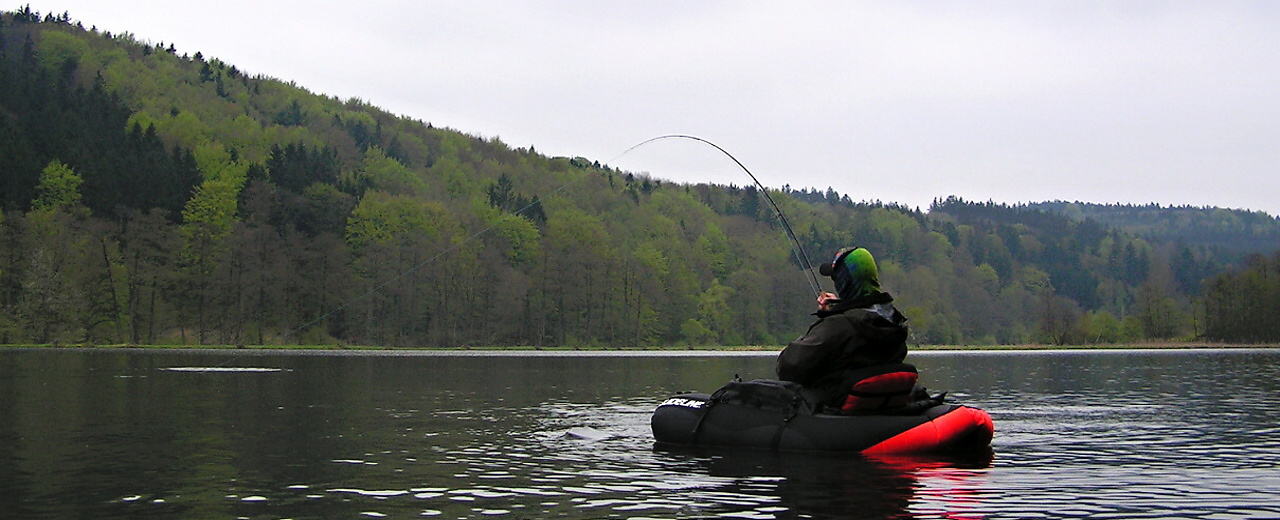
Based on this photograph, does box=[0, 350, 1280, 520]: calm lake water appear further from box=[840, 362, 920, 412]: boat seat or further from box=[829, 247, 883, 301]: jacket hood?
box=[829, 247, 883, 301]: jacket hood

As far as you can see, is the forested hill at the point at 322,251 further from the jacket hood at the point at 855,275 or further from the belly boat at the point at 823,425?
the jacket hood at the point at 855,275

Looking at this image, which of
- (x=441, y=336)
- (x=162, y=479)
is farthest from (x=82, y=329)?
(x=162, y=479)

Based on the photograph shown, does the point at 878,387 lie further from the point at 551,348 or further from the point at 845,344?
the point at 551,348

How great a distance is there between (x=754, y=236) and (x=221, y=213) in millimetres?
85097

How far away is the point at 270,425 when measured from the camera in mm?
22547

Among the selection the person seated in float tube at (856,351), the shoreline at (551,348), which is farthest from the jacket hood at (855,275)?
the shoreline at (551,348)

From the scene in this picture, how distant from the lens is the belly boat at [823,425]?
54.3 feet

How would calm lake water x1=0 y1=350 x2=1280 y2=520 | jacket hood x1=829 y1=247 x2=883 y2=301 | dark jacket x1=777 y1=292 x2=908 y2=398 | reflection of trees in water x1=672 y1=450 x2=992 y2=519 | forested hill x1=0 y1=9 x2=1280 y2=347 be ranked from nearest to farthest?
reflection of trees in water x1=672 y1=450 x2=992 y2=519 < calm lake water x1=0 y1=350 x2=1280 y2=520 < dark jacket x1=777 y1=292 x2=908 y2=398 < jacket hood x1=829 y1=247 x2=883 y2=301 < forested hill x1=0 y1=9 x2=1280 y2=347

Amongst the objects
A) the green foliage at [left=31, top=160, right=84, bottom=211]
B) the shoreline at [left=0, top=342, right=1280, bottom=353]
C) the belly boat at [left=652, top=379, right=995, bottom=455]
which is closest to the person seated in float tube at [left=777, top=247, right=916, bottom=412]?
the belly boat at [left=652, top=379, right=995, bottom=455]

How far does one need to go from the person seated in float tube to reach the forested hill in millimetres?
75431

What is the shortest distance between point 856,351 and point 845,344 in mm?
173

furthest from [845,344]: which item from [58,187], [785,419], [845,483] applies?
[58,187]

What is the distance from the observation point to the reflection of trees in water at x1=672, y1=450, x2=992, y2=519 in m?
12.5

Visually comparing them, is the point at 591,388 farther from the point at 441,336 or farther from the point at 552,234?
the point at 552,234
